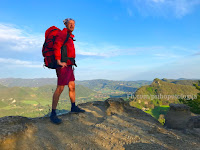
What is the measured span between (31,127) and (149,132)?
388 centimetres

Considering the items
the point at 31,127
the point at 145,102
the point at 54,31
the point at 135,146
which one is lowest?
the point at 145,102

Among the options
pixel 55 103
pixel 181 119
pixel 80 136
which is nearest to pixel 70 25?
pixel 55 103

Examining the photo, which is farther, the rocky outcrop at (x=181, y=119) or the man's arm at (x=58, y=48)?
the rocky outcrop at (x=181, y=119)

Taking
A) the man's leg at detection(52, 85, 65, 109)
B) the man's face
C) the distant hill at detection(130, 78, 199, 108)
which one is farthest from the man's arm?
the distant hill at detection(130, 78, 199, 108)

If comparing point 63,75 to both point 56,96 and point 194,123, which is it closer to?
point 56,96

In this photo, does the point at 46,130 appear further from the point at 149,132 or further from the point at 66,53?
the point at 149,132

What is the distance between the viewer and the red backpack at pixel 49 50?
4.74m

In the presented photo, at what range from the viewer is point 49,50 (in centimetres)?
475

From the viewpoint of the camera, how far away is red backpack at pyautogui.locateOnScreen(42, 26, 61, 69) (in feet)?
15.6

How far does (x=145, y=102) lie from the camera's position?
135 m

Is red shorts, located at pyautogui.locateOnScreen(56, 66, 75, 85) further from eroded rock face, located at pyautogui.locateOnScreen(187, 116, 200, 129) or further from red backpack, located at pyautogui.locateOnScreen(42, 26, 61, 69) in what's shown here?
eroded rock face, located at pyautogui.locateOnScreen(187, 116, 200, 129)

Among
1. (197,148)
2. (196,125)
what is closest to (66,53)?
(197,148)

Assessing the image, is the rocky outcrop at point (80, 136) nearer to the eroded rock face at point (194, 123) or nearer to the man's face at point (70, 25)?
the eroded rock face at point (194, 123)

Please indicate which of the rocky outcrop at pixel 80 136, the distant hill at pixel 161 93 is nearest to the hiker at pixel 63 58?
the rocky outcrop at pixel 80 136
